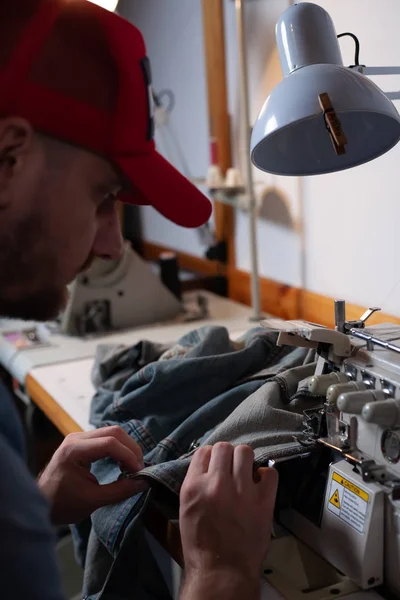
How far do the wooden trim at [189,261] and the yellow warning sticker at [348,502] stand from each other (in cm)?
162

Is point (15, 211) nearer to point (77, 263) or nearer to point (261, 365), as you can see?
point (77, 263)

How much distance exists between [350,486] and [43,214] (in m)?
0.50

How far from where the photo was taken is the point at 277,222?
6.97 feet

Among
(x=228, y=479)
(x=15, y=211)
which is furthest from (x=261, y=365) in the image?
(x=15, y=211)

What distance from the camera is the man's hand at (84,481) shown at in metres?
1.05

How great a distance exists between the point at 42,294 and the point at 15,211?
0.10m

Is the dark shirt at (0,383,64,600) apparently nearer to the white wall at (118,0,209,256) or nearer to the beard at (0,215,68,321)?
the beard at (0,215,68,321)

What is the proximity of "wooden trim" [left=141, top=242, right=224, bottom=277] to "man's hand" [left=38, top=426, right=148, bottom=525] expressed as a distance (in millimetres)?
1492

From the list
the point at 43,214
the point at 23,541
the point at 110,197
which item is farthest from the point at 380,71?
the point at 23,541

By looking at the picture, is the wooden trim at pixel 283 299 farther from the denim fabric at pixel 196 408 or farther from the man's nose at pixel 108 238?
the man's nose at pixel 108 238

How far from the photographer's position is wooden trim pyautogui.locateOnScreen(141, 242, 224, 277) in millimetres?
2570

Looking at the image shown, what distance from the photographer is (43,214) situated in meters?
0.73

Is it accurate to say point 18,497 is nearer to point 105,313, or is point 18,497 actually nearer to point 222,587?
point 222,587

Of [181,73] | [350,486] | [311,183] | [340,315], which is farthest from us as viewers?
[181,73]
